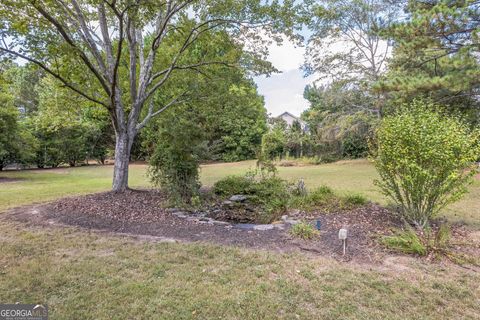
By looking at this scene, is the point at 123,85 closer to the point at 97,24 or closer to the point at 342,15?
the point at 97,24

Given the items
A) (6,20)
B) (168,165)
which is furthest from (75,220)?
(6,20)

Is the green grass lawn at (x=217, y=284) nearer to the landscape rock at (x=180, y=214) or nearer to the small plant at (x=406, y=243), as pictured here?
the small plant at (x=406, y=243)

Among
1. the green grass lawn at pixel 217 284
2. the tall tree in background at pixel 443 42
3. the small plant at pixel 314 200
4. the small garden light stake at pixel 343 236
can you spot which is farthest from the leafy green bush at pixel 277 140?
the green grass lawn at pixel 217 284

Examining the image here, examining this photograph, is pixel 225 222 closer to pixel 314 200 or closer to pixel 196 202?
pixel 196 202

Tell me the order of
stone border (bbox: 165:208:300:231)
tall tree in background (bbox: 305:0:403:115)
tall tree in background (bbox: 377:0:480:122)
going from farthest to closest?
tall tree in background (bbox: 305:0:403:115) < tall tree in background (bbox: 377:0:480:122) < stone border (bbox: 165:208:300:231)

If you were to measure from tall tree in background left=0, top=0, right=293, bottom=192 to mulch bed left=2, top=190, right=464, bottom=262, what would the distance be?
1.41 metres

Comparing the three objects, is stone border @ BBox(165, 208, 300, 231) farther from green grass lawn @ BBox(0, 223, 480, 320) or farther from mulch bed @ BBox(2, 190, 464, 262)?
green grass lawn @ BBox(0, 223, 480, 320)

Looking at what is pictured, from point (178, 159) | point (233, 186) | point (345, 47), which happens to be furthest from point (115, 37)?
point (345, 47)

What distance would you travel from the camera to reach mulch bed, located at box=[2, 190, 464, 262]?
3.63m

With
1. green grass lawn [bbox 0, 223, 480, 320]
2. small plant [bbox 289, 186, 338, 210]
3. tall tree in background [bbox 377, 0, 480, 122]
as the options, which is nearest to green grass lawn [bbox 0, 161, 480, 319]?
green grass lawn [bbox 0, 223, 480, 320]

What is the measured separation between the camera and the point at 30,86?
27328 mm

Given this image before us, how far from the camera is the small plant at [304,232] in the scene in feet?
12.9

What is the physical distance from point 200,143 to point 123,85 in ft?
12.7

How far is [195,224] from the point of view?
184 inches
